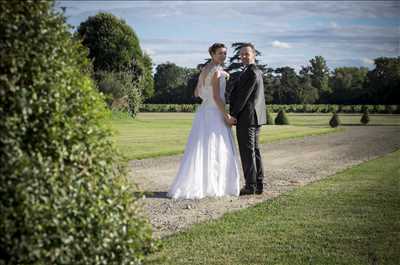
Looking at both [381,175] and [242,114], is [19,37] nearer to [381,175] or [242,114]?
[242,114]

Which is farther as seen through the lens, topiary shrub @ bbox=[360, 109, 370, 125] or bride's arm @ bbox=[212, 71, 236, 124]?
topiary shrub @ bbox=[360, 109, 370, 125]

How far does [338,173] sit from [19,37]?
1044 centimetres

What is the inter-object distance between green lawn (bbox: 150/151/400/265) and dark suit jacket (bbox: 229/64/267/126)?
1.49 metres

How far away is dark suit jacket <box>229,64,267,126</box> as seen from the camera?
9.63 metres

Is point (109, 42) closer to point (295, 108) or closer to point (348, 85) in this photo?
point (348, 85)

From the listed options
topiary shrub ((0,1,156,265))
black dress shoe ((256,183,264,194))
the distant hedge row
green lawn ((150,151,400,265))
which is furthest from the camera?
the distant hedge row

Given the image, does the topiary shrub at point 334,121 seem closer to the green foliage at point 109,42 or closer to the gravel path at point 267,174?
the gravel path at point 267,174

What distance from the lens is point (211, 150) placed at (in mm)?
9523

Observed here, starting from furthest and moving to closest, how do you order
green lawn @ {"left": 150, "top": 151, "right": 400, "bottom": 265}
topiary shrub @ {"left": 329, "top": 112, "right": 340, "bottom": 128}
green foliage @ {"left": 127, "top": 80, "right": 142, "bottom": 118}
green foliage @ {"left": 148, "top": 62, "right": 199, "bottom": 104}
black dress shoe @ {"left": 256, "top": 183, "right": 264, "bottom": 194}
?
green foliage @ {"left": 148, "top": 62, "right": 199, "bottom": 104}, green foliage @ {"left": 127, "top": 80, "right": 142, "bottom": 118}, topiary shrub @ {"left": 329, "top": 112, "right": 340, "bottom": 128}, black dress shoe @ {"left": 256, "top": 183, "right": 264, "bottom": 194}, green lawn @ {"left": 150, "top": 151, "right": 400, "bottom": 265}

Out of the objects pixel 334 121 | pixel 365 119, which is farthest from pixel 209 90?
pixel 365 119

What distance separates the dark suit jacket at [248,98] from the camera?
963 cm

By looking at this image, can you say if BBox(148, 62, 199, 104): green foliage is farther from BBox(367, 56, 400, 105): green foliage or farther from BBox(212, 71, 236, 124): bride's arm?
BBox(212, 71, 236, 124): bride's arm

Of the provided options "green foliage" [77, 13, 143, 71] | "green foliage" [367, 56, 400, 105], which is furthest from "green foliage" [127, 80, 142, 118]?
"green foliage" [367, 56, 400, 105]

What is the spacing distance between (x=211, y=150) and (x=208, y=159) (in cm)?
17
